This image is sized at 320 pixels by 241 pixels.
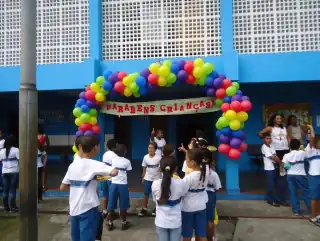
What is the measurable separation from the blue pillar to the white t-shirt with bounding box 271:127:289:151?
2.71 ft

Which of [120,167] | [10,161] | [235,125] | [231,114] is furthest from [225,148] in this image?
[10,161]

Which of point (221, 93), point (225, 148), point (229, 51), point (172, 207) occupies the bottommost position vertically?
point (172, 207)

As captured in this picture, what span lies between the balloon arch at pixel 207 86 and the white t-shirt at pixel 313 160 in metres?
1.15

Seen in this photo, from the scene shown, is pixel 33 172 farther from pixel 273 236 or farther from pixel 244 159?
pixel 244 159

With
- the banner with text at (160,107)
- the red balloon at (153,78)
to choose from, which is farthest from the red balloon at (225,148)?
the red balloon at (153,78)

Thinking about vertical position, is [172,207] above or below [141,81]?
below

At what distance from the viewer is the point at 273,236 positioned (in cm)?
424

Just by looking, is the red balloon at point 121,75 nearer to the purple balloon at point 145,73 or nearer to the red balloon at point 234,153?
the purple balloon at point 145,73

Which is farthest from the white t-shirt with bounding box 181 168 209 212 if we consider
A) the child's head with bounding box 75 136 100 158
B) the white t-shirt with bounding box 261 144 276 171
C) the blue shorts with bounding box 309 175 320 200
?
the white t-shirt with bounding box 261 144 276 171

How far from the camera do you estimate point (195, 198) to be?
10.5 feet

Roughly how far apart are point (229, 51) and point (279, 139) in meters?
1.93

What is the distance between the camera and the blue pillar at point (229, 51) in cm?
587

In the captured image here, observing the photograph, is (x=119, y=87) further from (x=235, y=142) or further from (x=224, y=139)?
(x=235, y=142)

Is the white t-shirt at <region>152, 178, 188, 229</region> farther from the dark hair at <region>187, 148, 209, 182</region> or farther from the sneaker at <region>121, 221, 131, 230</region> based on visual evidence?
the sneaker at <region>121, 221, 131, 230</region>
